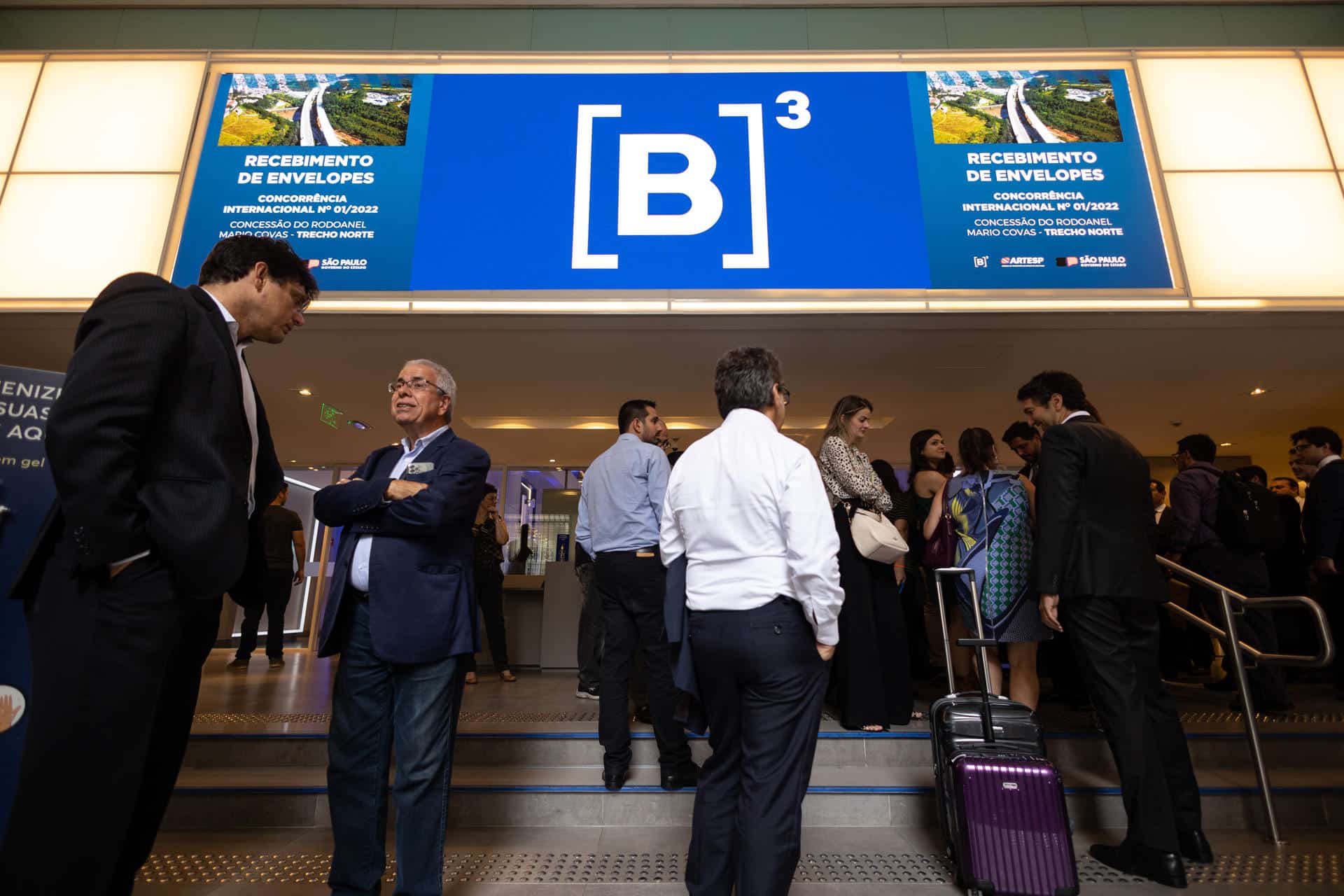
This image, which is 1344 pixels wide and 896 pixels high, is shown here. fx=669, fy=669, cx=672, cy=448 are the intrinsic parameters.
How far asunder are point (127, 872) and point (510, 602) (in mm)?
5497

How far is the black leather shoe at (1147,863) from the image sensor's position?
7.71 feet

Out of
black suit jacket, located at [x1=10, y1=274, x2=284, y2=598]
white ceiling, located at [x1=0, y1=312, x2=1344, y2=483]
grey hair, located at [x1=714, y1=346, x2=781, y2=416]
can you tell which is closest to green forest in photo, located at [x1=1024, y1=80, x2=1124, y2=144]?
white ceiling, located at [x1=0, y1=312, x2=1344, y2=483]

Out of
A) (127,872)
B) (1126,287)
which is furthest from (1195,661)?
(127,872)

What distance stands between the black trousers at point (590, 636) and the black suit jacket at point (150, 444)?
3.50 metres

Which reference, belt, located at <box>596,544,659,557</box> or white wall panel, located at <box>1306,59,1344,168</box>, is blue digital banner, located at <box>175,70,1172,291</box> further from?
belt, located at <box>596,544,659,557</box>

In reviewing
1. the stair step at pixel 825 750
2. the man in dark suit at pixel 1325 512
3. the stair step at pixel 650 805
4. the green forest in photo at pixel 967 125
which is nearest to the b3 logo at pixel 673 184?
the green forest in photo at pixel 967 125

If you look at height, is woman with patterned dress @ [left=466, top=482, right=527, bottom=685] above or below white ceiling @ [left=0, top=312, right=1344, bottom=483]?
below

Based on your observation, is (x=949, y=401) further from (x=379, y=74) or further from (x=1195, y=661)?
(x=379, y=74)

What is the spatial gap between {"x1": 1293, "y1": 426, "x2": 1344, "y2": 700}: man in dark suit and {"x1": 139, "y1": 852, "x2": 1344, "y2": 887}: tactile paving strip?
8.10 feet

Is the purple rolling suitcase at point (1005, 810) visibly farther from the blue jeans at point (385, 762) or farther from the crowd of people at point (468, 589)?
the blue jeans at point (385, 762)

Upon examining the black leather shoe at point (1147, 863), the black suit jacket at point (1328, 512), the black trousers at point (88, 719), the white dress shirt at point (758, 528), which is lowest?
the black leather shoe at point (1147, 863)

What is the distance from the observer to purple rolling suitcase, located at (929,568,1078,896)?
2.20 m

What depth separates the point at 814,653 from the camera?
185 cm

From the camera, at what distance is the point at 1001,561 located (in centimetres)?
316
